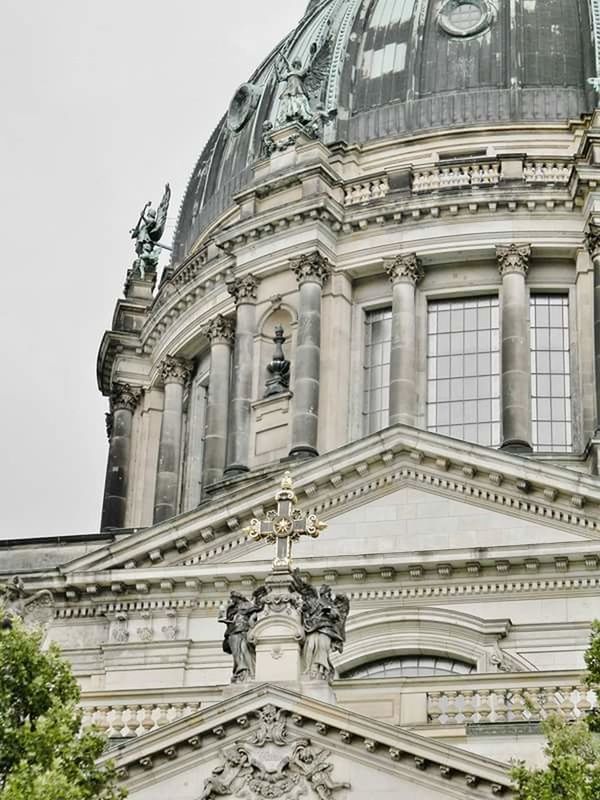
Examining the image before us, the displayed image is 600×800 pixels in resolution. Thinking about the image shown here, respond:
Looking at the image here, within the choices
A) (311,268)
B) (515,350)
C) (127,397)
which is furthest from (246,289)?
(515,350)

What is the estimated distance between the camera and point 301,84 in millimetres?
49594

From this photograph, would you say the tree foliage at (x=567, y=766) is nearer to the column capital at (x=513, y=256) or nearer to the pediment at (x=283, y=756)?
the pediment at (x=283, y=756)

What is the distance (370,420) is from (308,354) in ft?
7.01

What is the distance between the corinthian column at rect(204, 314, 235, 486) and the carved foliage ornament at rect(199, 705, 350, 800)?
2020cm

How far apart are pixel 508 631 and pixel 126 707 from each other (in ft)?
27.0

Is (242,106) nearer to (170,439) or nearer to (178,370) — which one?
(178,370)

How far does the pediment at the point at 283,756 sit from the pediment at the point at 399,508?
9.37m

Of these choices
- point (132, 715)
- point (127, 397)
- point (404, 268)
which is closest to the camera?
point (132, 715)

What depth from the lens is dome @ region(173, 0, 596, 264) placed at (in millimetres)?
47750

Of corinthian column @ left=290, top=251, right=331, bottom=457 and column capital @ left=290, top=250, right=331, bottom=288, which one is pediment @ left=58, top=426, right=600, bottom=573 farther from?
column capital @ left=290, top=250, right=331, bottom=288

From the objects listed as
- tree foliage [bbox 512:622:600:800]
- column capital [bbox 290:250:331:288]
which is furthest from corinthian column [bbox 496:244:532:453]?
tree foliage [bbox 512:622:600:800]

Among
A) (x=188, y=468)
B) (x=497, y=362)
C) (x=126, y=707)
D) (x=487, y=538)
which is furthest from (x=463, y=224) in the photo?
(x=126, y=707)

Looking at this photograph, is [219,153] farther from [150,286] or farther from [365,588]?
[365,588]

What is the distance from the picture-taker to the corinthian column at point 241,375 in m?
44.0
